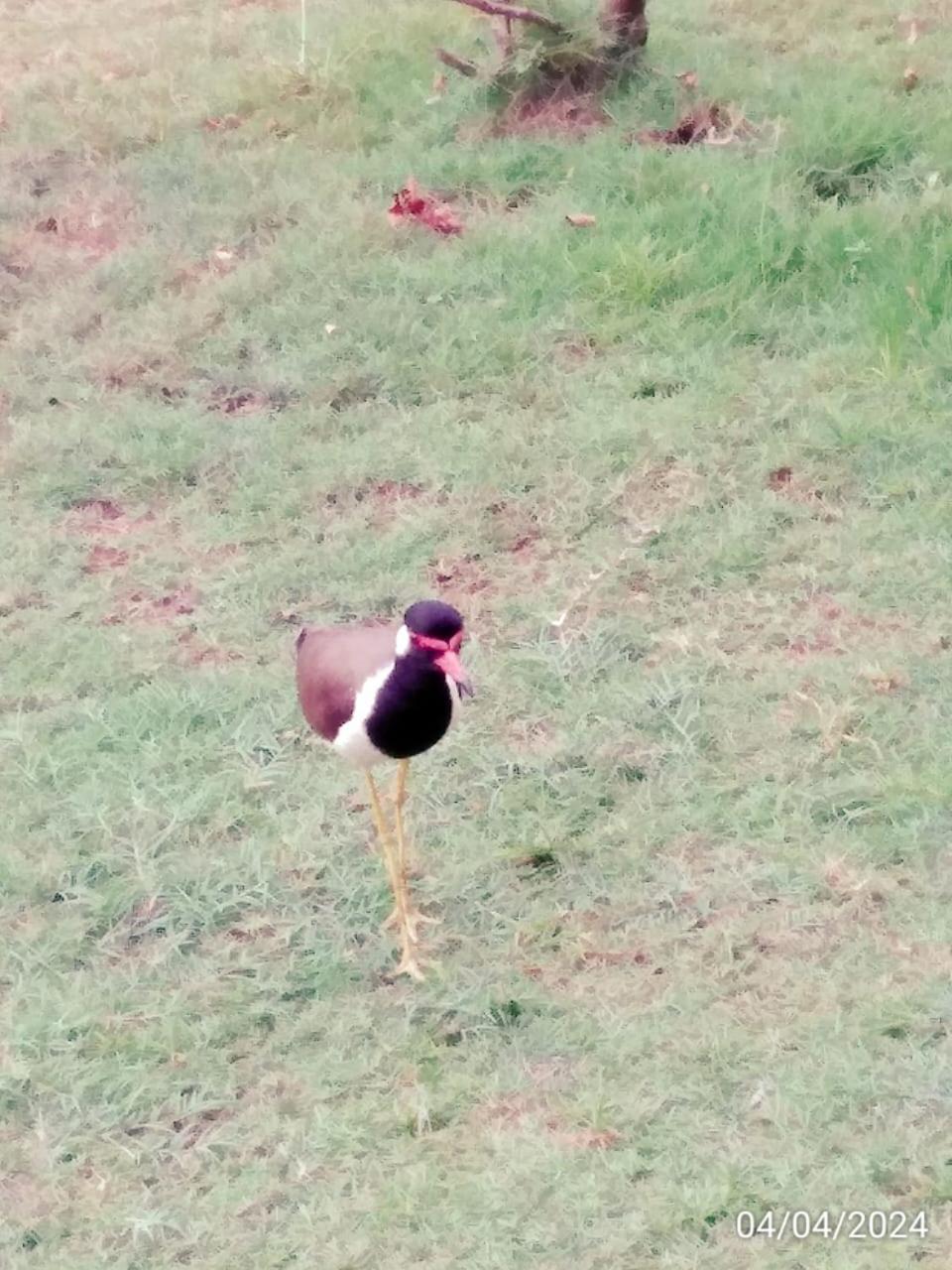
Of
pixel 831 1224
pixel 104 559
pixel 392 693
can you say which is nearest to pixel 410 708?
pixel 392 693

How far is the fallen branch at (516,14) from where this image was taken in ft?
21.2

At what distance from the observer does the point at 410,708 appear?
10.5 feet

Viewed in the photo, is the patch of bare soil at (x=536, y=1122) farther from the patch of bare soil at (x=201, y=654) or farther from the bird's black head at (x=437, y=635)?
the patch of bare soil at (x=201, y=654)

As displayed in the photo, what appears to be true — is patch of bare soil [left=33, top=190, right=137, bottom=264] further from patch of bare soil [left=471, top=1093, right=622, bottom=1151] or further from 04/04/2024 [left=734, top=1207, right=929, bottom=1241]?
04/04/2024 [left=734, top=1207, right=929, bottom=1241]

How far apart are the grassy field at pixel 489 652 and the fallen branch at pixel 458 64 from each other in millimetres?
164

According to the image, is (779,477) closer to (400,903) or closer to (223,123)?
(400,903)

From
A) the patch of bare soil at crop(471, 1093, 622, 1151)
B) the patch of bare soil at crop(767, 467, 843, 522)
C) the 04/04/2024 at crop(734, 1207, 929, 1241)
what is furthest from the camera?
the patch of bare soil at crop(767, 467, 843, 522)

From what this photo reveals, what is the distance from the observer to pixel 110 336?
5.95 metres

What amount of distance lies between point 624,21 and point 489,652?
3629mm

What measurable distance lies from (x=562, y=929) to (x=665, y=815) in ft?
1.38

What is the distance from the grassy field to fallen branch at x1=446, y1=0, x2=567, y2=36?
0.46 metres

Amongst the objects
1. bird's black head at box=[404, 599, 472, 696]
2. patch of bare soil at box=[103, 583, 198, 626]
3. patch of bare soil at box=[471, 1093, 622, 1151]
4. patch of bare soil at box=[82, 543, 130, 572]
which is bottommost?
patch of bare soil at box=[471, 1093, 622, 1151]

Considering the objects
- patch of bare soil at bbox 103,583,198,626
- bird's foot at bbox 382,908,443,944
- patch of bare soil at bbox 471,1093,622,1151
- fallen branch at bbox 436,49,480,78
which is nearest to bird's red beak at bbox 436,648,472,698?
bird's foot at bbox 382,908,443,944

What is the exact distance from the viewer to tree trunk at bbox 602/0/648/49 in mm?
6855
